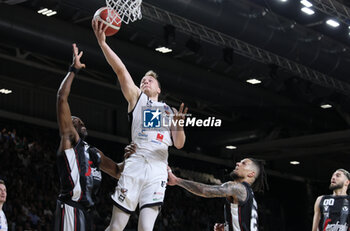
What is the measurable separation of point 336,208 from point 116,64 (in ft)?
16.1

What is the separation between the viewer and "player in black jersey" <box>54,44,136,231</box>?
20.0ft

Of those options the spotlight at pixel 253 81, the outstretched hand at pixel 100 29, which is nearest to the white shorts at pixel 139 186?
the outstretched hand at pixel 100 29

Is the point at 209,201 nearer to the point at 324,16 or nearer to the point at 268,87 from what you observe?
the point at 268,87

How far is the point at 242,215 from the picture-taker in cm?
689

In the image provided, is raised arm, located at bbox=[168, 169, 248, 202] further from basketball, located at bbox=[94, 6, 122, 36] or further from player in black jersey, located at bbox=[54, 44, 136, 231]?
basketball, located at bbox=[94, 6, 122, 36]

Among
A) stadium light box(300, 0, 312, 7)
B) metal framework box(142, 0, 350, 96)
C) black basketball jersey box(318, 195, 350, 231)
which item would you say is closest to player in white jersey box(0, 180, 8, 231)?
black basketball jersey box(318, 195, 350, 231)

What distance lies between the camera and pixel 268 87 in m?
18.9

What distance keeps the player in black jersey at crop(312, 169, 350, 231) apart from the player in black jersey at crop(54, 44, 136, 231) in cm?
442

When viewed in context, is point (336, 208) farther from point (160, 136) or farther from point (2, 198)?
point (2, 198)

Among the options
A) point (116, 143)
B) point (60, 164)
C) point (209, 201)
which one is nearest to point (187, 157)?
point (209, 201)

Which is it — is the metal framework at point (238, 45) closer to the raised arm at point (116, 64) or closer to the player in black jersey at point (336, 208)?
the player in black jersey at point (336, 208)

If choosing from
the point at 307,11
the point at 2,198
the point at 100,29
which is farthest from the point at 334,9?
the point at 100,29

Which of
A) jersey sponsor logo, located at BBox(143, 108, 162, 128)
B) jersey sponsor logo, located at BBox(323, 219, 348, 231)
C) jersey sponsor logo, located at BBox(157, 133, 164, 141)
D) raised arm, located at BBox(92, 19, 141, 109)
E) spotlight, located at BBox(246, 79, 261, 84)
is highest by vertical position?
spotlight, located at BBox(246, 79, 261, 84)

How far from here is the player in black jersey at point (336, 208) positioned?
9.32m
